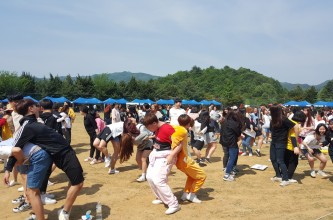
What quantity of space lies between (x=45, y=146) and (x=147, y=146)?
10.3 ft

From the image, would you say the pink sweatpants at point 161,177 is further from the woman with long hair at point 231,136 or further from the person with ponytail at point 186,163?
the woman with long hair at point 231,136

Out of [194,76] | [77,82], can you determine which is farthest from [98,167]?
[194,76]

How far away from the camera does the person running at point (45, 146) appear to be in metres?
4.29

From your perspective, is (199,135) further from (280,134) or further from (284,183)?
(284,183)

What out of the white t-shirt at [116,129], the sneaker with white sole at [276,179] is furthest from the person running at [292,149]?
the white t-shirt at [116,129]

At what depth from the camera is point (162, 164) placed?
519 centimetres

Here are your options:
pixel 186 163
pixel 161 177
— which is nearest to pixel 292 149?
pixel 186 163

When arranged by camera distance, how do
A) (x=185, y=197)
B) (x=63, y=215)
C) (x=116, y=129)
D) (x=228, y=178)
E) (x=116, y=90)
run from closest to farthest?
(x=63, y=215), (x=185, y=197), (x=228, y=178), (x=116, y=129), (x=116, y=90)

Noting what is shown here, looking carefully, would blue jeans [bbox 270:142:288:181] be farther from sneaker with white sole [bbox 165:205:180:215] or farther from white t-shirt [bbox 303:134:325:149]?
sneaker with white sole [bbox 165:205:180:215]

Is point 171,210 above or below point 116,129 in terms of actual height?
below

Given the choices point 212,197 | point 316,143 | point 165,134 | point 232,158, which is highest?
point 165,134

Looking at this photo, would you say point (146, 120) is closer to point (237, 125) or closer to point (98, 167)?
point (237, 125)

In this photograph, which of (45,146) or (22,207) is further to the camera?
(22,207)

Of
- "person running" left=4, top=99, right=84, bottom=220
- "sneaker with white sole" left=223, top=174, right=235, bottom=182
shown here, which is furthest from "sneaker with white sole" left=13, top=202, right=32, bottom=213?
"sneaker with white sole" left=223, top=174, right=235, bottom=182
